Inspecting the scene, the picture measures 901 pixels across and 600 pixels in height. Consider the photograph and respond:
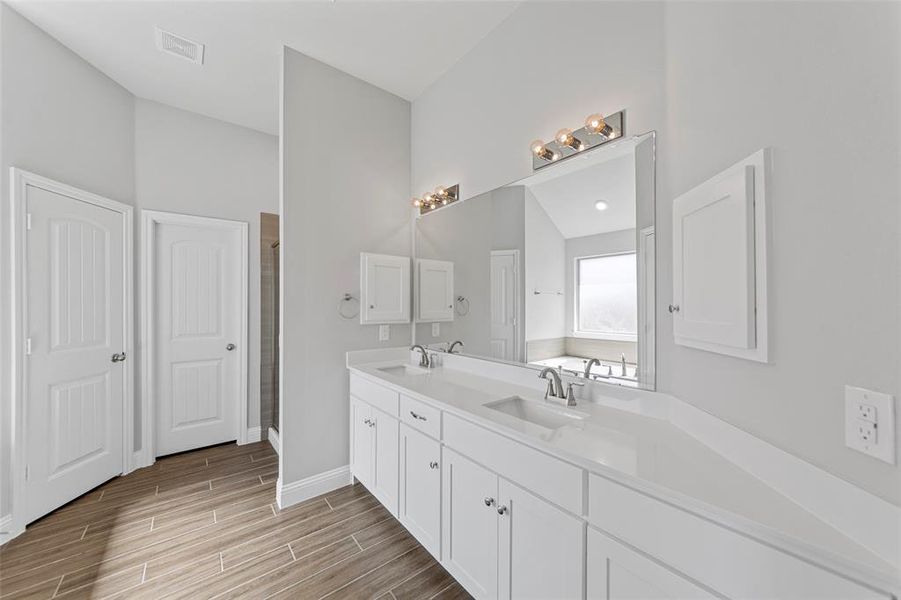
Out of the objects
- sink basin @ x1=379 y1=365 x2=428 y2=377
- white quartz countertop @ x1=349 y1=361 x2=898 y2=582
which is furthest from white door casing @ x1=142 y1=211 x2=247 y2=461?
white quartz countertop @ x1=349 y1=361 x2=898 y2=582

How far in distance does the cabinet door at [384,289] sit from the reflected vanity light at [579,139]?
1.26 metres

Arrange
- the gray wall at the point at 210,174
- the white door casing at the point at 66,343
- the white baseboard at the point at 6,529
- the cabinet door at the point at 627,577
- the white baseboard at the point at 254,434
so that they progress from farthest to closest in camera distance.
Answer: the white baseboard at the point at 254,434 → the gray wall at the point at 210,174 → the white door casing at the point at 66,343 → the white baseboard at the point at 6,529 → the cabinet door at the point at 627,577

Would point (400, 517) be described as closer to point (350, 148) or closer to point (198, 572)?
point (198, 572)

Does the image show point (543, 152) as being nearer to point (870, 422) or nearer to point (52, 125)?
point (870, 422)

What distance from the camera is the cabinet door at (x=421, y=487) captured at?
1640 mm

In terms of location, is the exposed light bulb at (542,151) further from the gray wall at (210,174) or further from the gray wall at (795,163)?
the gray wall at (210,174)

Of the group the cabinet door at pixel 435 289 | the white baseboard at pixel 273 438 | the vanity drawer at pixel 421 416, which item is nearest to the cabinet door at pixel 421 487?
the vanity drawer at pixel 421 416

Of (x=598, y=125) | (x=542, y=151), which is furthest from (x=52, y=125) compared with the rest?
(x=598, y=125)

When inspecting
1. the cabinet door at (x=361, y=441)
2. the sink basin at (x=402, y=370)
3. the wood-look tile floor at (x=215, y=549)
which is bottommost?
the wood-look tile floor at (x=215, y=549)

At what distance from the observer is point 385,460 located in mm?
2049

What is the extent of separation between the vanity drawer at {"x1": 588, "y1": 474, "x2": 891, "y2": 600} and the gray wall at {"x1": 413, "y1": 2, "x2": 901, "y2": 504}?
0.20 meters

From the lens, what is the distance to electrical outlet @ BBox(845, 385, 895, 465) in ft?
2.03

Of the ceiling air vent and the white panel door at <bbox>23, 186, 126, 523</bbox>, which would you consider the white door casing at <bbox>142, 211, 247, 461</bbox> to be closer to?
the white panel door at <bbox>23, 186, 126, 523</bbox>

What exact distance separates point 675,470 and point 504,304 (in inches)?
47.9
